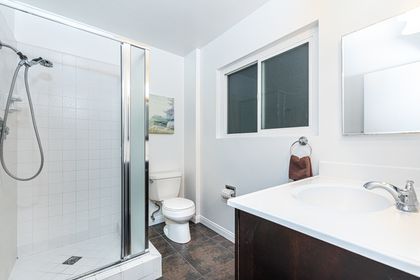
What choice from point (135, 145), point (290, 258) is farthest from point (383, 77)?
point (135, 145)

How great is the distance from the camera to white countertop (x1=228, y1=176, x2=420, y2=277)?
0.45 m

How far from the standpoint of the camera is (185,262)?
67.9 inches

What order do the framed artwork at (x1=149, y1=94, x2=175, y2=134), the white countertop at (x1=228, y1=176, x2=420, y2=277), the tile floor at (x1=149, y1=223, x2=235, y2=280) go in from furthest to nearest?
1. the framed artwork at (x1=149, y1=94, x2=175, y2=134)
2. the tile floor at (x1=149, y1=223, x2=235, y2=280)
3. the white countertop at (x1=228, y1=176, x2=420, y2=277)

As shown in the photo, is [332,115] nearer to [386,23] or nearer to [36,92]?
[386,23]

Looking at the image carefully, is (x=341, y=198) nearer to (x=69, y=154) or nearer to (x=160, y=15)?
(x=160, y=15)

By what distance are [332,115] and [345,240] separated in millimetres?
1017

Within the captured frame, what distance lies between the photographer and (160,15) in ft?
6.26

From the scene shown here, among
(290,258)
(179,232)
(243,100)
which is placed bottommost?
(179,232)

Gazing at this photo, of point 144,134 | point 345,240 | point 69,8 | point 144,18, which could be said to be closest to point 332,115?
point 345,240

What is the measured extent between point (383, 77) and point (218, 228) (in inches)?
77.3

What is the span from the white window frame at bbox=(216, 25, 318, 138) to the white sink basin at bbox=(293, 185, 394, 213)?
0.51 m

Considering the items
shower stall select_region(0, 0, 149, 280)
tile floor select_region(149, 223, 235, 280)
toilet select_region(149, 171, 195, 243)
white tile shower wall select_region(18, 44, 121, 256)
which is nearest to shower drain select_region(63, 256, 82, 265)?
shower stall select_region(0, 0, 149, 280)

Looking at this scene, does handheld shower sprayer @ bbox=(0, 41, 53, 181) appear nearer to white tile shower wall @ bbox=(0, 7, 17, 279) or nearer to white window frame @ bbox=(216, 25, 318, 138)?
white tile shower wall @ bbox=(0, 7, 17, 279)

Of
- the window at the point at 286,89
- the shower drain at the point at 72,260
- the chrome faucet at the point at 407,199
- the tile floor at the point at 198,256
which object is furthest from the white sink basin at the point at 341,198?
the shower drain at the point at 72,260
